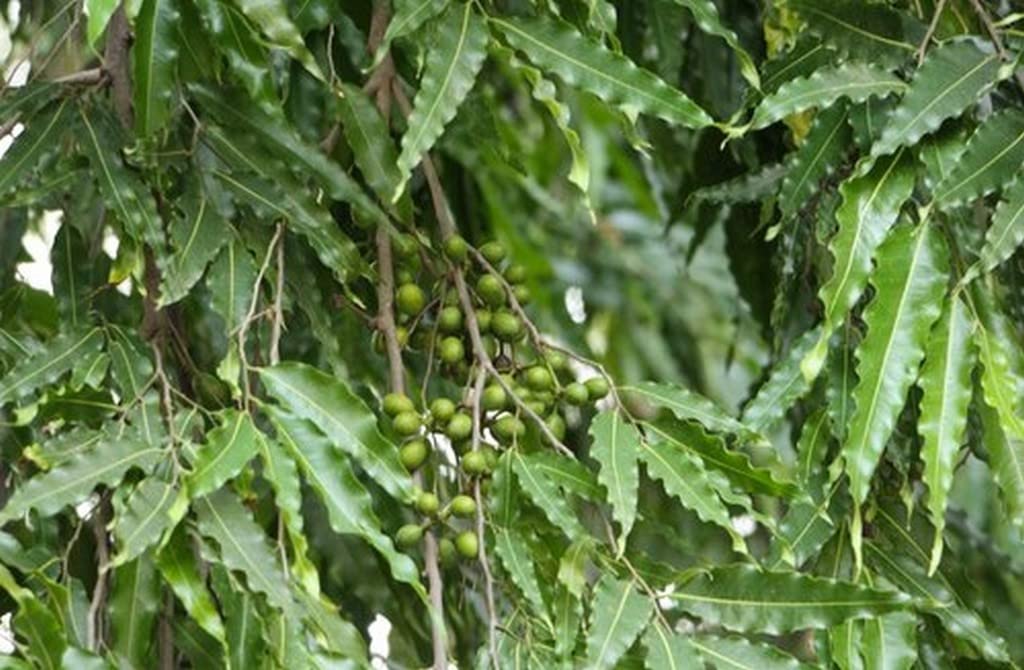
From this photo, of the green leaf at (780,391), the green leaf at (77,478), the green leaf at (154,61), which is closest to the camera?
the green leaf at (77,478)

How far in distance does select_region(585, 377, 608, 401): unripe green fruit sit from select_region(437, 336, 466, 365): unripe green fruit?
92 mm

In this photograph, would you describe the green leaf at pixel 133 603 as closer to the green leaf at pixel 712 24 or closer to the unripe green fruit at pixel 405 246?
the unripe green fruit at pixel 405 246

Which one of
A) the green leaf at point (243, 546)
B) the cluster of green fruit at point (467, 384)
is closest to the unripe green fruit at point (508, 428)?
the cluster of green fruit at point (467, 384)

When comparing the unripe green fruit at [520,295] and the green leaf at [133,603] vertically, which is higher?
the unripe green fruit at [520,295]

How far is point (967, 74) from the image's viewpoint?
4.14 ft

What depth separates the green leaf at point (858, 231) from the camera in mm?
1228

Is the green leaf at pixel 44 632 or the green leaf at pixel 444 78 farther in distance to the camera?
the green leaf at pixel 444 78

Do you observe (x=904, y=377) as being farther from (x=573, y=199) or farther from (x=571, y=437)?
(x=573, y=199)

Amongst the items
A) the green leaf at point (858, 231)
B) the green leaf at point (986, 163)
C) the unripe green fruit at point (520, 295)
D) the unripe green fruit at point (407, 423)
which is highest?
the green leaf at point (986, 163)

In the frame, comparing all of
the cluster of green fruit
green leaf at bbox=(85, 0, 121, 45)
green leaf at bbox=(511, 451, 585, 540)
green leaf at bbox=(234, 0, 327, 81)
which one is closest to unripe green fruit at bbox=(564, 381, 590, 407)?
the cluster of green fruit

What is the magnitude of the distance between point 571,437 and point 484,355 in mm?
499

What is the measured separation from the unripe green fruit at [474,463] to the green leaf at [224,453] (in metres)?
0.17

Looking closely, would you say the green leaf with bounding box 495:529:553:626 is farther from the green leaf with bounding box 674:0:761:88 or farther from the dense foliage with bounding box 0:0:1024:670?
the green leaf with bounding box 674:0:761:88

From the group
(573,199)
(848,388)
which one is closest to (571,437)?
(848,388)
